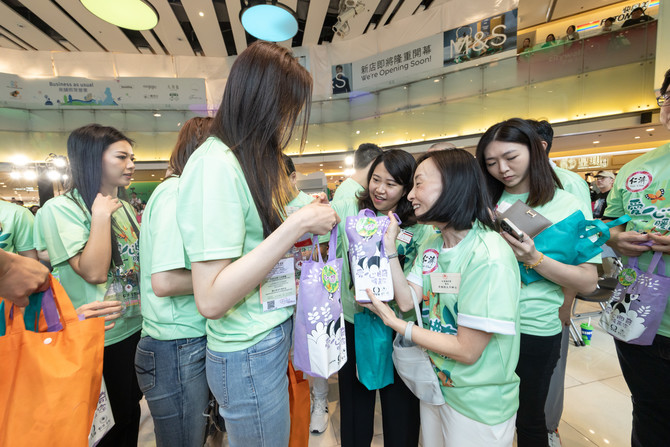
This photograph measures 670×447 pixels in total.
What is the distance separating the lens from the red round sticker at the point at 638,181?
51.8 inches

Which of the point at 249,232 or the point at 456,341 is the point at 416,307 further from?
the point at 249,232

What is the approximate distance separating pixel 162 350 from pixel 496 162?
1.60m

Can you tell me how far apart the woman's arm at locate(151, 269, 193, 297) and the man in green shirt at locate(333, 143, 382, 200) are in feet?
4.55

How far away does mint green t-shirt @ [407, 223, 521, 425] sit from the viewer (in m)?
0.91

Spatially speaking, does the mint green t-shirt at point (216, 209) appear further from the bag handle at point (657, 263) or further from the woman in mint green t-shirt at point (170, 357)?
the bag handle at point (657, 263)

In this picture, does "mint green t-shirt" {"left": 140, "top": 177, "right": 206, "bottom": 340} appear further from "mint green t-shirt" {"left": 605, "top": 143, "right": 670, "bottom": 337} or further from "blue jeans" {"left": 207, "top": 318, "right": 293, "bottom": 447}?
"mint green t-shirt" {"left": 605, "top": 143, "right": 670, "bottom": 337}

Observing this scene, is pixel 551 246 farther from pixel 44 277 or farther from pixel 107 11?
pixel 107 11

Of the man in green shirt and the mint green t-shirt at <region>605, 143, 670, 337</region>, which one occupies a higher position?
the man in green shirt

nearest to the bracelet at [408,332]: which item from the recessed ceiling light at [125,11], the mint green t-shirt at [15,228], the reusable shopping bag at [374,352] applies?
the reusable shopping bag at [374,352]

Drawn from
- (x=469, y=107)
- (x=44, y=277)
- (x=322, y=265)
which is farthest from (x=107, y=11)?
(x=469, y=107)

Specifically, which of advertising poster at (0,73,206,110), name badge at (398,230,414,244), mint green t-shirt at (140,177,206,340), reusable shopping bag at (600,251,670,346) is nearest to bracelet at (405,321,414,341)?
name badge at (398,230,414,244)

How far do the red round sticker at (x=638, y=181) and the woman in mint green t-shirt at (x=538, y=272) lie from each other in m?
0.24

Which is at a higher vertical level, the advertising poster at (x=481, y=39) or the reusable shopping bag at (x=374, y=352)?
the advertising poster at (x=481, y=39)

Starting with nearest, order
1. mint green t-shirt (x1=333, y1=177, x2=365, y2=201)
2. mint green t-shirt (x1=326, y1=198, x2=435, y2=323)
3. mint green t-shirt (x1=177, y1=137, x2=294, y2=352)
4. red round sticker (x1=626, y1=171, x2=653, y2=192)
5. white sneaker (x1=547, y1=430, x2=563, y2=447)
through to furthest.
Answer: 1. mint green t-shirt (x1=177, y1=137, x2=294, y2=352)
2. red round sticker (x1=626, y1=171, x2=653, y2=192)
3. mint green t-shirt (x1=326, y1=198, x2=435, y2=323)
4. white sneaker (x1=547, y1=430, x2=563, y2=447)
5. mint green t-shirt (x1=333, y1=177, x2=365, y2=201)
